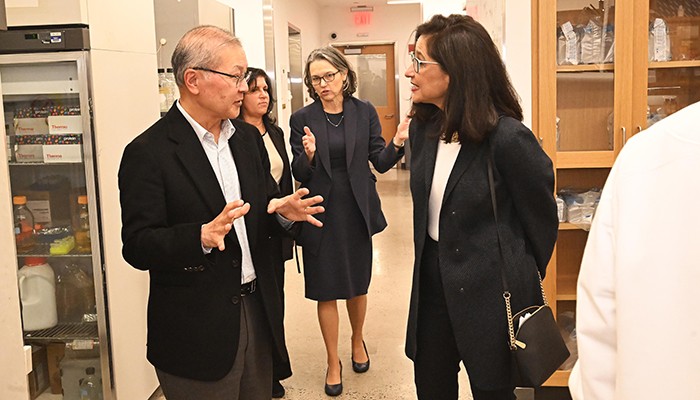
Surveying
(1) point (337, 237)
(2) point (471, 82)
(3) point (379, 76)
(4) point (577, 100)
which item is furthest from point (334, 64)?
(3) point (379, 76)

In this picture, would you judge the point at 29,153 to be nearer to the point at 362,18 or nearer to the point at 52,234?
the point at 52,234

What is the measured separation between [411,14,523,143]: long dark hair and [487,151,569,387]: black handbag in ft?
0.43

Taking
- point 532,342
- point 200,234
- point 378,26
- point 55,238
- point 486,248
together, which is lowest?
point 532,342

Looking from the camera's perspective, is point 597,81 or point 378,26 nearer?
point 597,81

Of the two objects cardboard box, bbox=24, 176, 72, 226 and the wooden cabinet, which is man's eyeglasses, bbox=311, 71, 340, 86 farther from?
cardboard box, bbox=24, 176, 72, 226

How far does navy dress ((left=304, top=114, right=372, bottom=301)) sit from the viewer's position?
3.46 meters

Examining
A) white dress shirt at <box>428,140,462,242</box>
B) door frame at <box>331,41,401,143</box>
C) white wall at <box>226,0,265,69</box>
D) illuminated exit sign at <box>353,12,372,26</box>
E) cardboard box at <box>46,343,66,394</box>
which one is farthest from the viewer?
door frame at <box>331,41,401,143</box>

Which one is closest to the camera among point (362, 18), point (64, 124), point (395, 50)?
point (64, 124)

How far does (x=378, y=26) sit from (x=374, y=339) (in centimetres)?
1046

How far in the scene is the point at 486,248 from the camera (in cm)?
212

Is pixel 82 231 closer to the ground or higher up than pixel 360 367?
higher up

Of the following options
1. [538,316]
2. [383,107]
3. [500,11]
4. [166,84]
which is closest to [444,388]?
[538,316]

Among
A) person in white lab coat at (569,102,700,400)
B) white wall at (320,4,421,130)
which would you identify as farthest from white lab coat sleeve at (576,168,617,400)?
white wall at (320,4,421,130)

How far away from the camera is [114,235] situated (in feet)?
10.2
